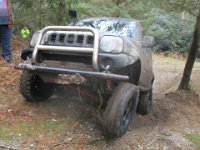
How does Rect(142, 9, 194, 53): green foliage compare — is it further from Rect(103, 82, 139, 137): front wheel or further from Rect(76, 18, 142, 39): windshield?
Rect(103, 82, 139, 137): front wheel

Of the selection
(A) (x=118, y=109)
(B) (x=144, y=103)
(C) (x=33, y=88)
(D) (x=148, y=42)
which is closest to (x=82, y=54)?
(A) (x=118, y=109)

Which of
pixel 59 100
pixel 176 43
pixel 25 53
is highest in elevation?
pixel 25 53

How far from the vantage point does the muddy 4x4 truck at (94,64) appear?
605cm

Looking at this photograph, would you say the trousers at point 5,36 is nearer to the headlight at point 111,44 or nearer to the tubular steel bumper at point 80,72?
the tubular steel bumper at point 80,72

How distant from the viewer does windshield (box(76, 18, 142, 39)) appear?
7.79m

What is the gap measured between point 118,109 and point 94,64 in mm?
774

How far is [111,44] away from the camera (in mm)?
6414

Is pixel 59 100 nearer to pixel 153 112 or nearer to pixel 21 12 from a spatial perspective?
pixel 153 112

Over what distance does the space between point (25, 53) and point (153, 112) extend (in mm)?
3519

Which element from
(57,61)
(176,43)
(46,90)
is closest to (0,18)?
(46,90)

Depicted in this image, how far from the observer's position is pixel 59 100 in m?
7.88

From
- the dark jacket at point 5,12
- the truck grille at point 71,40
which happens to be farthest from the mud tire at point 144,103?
the dark jacket at point 5,12

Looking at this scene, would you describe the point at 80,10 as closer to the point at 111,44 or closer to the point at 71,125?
the point at 111,44

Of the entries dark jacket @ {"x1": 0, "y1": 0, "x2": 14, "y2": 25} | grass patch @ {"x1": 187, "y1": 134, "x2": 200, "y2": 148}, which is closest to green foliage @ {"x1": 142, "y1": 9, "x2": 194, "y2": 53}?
dark jacket @ {"x1": 0, "y1": 0, "x2": 14, "y2": 25}
